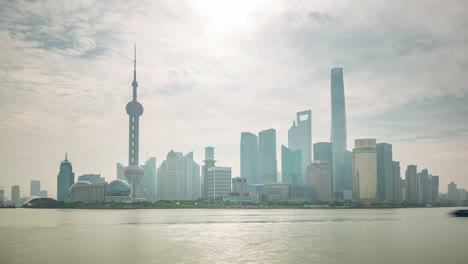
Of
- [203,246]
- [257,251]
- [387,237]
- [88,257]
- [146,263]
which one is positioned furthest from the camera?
[387,237]

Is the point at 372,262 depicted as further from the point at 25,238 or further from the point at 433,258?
the point at 25,238

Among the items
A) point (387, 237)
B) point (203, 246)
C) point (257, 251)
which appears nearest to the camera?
point (257, 251)

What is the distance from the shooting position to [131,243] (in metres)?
107

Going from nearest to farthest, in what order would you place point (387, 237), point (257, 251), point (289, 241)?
point (257, 251) → point (289, 241) → point (387, 237)

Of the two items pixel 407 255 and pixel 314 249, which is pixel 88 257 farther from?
pixel 407 255

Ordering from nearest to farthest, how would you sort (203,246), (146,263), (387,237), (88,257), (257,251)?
(146,263) < (88,257) < (257,251) < (203,246) < (387,237)

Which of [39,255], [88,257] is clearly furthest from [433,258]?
[39,255]

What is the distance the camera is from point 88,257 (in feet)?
276

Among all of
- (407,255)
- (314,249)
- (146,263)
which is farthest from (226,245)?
(407,255)

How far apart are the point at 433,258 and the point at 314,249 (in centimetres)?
2281

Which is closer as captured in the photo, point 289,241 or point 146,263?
point 146,263

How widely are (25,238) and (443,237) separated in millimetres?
107299

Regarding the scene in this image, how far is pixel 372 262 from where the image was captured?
79.9m

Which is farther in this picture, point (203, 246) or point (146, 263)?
point (203, 246)
